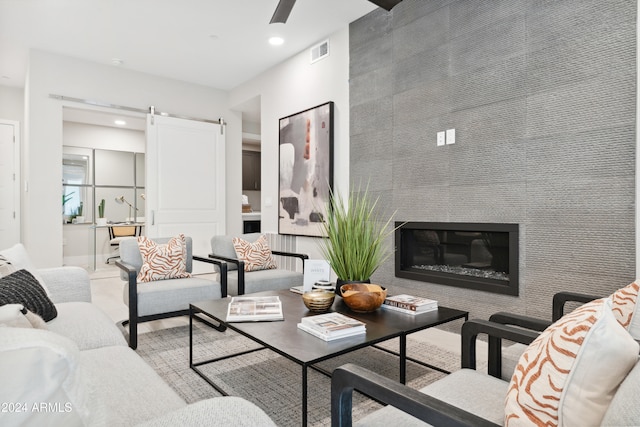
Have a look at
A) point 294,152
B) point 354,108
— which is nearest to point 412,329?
point 354,108

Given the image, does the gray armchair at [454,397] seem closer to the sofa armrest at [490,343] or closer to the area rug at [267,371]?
the sofa armrest at [490,343]

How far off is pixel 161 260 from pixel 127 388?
2.01m

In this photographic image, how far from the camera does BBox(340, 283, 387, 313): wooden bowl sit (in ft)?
6.68

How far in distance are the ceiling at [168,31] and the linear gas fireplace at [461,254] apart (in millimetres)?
2136

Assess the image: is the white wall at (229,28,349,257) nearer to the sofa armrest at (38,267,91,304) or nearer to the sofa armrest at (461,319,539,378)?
Answer: the sofa armrest at (38,267,91,304)

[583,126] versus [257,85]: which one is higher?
[257,85]

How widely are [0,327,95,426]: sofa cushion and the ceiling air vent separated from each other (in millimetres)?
4064

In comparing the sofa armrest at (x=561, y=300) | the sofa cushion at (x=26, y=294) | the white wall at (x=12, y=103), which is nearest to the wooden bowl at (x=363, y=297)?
the sofa armrest at (x=561, y=300)

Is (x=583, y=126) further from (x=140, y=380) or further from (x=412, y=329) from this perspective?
(x=140, y=380)

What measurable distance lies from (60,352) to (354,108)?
11.7 ft

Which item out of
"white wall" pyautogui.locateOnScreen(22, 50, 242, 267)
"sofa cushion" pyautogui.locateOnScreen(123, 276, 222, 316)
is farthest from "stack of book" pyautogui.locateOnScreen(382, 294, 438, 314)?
"white wall" pyautogui.locateOnScreen(22, 50, 242, 267)

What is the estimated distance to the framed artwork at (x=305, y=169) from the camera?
406 centimetres

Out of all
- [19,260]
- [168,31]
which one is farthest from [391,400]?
[168,31]

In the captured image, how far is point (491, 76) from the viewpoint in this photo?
2.78m
